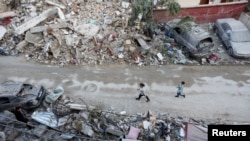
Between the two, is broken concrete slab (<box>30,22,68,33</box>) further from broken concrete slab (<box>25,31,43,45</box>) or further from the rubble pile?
the rubble pile

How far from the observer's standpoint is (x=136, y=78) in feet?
48.4

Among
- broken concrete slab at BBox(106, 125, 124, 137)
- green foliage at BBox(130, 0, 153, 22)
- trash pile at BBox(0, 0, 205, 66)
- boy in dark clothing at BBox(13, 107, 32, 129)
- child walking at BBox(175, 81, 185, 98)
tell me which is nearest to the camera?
boy in dark clothing at BBox(13, 107, 32, 129)

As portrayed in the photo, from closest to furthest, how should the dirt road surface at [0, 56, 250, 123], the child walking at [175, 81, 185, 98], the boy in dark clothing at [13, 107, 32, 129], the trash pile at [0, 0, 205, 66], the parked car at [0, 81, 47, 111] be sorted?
the boy in dark clothing at [13, 107, 32, 129] < the parked car at [0, 81, 47, 111] < the dirt road surface at [0, 56, 250, 123] < the child walking at [175, 81, 185, 98] < the trash pile at [0, 0, 205, 66]

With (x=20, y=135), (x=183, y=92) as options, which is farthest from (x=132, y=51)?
(x=20, y=135)

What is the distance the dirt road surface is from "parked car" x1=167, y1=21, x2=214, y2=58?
0.83 meters

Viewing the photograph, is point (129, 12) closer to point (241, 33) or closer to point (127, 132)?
point (241, 33)

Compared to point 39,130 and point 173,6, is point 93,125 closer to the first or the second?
point 39,130

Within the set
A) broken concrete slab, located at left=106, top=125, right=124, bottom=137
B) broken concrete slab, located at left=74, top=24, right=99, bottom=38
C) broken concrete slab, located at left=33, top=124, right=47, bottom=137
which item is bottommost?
broken concrete slab, located at left=106, top=125, right=124, bottom=137

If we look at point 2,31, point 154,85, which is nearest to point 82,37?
point 2,31

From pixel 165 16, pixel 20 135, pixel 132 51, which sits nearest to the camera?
pixel 20 135

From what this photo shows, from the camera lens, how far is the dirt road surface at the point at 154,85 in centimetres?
1298

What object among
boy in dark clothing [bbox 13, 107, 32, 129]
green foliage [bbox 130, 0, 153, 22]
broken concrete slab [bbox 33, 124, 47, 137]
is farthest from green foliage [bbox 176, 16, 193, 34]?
boy in dark clothing [bbox 13, 107, 32, 129]

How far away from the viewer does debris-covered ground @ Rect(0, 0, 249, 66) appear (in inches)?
620

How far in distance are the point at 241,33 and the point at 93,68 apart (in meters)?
8.65
